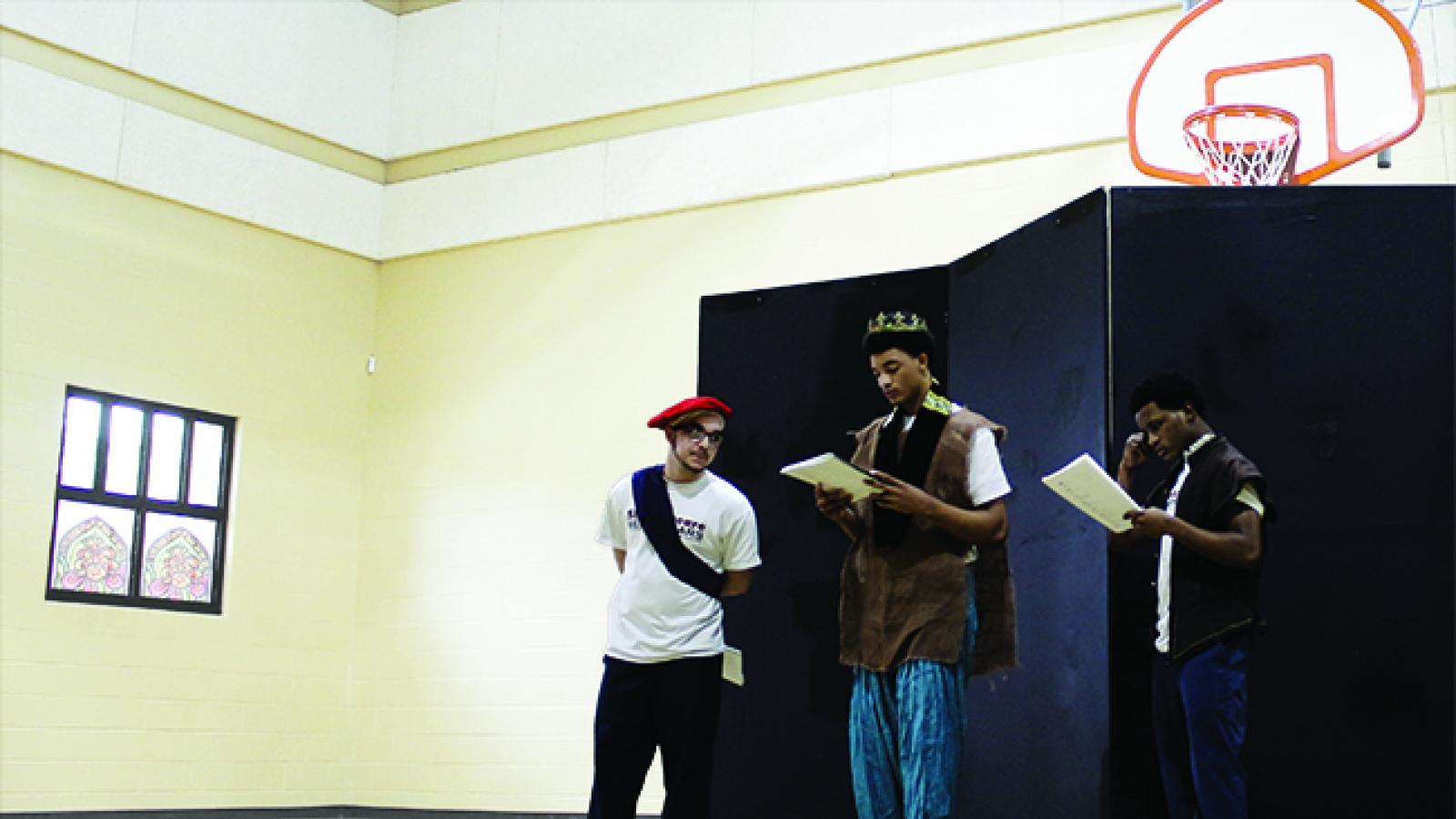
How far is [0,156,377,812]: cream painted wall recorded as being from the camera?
6.98 m

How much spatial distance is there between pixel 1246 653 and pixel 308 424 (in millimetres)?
5585

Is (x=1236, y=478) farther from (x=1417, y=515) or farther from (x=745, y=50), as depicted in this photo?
(x=745, y=50)

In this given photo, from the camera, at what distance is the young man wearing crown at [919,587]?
3717 millimetres

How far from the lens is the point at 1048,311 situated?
4664 millimetres

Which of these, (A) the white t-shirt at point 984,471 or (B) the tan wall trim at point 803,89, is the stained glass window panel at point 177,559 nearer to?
(B) the tan wall trim at point 803,89

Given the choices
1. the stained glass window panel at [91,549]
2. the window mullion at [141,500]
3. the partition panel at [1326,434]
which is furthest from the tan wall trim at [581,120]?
the partition panel at [1326,434]

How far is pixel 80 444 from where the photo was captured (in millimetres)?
7270

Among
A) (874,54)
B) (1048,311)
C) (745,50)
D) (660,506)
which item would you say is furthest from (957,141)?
(660,506)

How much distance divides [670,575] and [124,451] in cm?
417

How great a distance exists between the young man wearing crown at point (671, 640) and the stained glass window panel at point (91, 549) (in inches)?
151

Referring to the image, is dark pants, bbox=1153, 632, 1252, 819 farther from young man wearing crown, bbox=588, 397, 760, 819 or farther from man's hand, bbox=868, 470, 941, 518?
young man wearing crown, bbox=588, 397, 760, 819

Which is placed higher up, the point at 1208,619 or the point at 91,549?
the point at 91,549

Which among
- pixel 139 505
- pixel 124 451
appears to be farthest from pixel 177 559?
pixel 124 451

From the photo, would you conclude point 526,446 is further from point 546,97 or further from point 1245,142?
point 1245,142
